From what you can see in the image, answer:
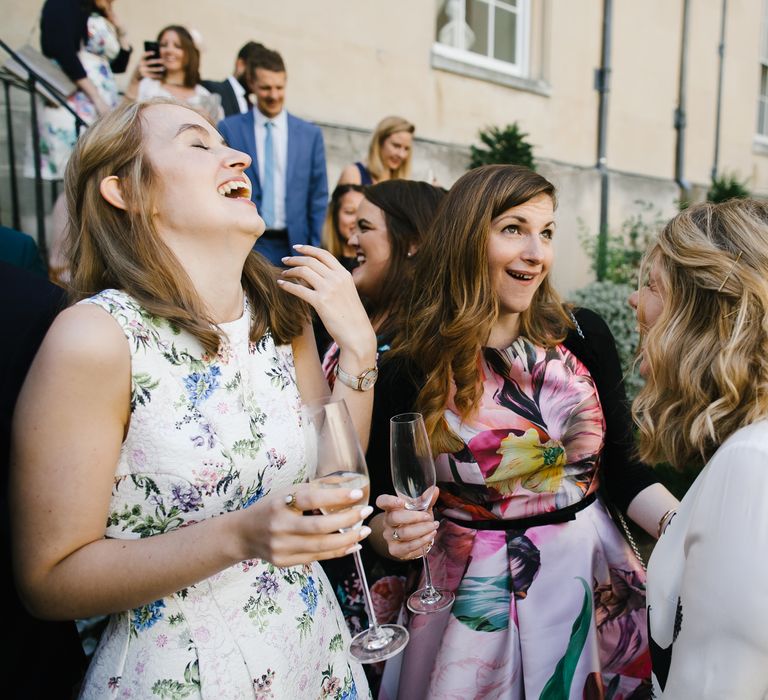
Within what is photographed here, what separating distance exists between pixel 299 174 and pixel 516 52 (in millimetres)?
5560

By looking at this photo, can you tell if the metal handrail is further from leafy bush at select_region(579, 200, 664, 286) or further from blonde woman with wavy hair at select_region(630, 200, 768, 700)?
leafy bush at select_region(579, 200, 664, 286)

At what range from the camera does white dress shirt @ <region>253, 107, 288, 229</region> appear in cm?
532

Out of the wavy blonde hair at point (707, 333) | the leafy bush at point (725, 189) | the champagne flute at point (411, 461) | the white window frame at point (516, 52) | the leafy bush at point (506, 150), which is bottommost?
the champagne flute at point (411, 461)

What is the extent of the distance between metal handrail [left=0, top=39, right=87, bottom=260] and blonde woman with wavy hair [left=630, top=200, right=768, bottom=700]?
453 cm

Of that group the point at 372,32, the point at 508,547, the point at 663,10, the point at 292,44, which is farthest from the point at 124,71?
the point at 663,10

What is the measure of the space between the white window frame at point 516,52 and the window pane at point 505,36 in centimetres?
5

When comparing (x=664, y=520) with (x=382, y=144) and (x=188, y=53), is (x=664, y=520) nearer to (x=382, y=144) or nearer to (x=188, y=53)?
(x=382, y=144)

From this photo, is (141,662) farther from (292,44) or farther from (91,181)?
(292,44)

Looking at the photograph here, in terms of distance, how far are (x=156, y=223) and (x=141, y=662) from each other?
97 centimetres

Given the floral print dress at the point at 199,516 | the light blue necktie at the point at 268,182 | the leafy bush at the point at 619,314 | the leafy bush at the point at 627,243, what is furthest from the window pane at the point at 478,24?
the floral print dress at the point at 199,516

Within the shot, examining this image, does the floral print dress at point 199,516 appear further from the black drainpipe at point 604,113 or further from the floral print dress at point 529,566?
the black drainpipe at point 604,113

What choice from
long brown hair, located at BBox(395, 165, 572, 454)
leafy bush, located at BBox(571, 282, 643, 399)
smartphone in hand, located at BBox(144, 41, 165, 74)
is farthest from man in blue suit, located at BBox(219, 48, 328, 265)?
long brown hair, located at BBox(395, 165, 572, 454)

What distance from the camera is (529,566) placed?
1.92 m

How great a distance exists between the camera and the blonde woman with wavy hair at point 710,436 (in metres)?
1.20
